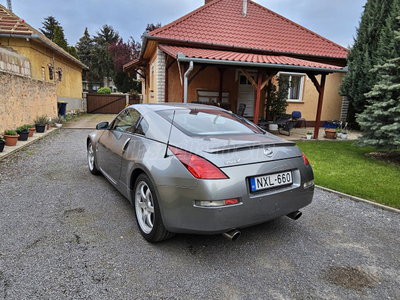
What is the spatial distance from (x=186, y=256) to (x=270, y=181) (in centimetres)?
105

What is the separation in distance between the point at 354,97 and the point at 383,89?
576 cm

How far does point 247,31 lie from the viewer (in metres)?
12.9

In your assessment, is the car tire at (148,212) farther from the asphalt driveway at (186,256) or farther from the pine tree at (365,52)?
the pine tree at (365,52)

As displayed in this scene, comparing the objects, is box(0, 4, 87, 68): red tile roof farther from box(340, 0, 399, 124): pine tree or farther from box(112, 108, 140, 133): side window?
box(340, 0, 399, 124): pine tree

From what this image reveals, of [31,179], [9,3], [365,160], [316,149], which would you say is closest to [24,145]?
[31,179]

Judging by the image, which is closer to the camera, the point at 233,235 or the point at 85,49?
the point at 233,235

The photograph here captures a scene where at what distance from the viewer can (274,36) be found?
522 inches

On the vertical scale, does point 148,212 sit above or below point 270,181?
below

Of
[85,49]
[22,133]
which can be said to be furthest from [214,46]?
[85,49]

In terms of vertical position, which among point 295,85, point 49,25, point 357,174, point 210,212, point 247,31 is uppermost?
point 49,25

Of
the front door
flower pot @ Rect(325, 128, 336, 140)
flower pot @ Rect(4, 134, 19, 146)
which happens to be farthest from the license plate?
the front door

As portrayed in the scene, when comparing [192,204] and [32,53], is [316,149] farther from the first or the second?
[32,53]

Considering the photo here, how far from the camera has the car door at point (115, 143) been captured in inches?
129

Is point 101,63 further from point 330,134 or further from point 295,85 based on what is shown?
point 330,134
